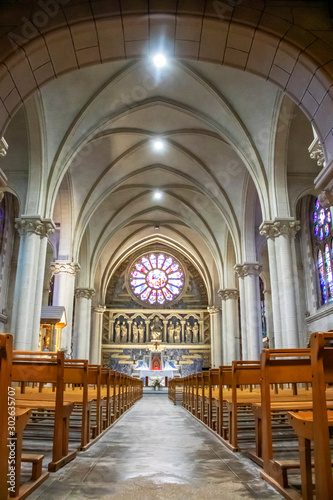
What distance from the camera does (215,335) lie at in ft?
91.2

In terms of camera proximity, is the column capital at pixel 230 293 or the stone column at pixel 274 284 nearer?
the stone column at pixel 274 284

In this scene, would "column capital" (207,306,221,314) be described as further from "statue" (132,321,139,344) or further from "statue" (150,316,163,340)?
"statue" (132,321,139,344)

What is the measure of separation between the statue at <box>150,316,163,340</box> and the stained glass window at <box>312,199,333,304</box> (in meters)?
15.9

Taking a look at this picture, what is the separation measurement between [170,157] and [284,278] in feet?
29.8

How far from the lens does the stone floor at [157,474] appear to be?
10.5 feet

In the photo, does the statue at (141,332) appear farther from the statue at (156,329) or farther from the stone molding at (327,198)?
the stone molding at (327,198)

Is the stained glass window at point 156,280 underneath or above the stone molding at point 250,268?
above

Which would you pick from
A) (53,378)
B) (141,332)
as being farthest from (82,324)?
(53,378)

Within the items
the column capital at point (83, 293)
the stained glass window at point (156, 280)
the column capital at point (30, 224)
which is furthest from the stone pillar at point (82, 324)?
the column capital at point (30, 224)

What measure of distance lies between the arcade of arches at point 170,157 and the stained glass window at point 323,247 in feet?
0.26

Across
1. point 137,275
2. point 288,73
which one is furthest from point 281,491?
point 137,275


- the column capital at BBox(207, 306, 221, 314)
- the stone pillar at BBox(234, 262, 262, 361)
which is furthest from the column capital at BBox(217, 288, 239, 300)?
the stone pillar at BBox(234, 262, 262, 361)

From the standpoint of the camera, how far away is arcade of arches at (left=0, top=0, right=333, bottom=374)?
672 cm

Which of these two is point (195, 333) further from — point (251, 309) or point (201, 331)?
point (251, 309)
